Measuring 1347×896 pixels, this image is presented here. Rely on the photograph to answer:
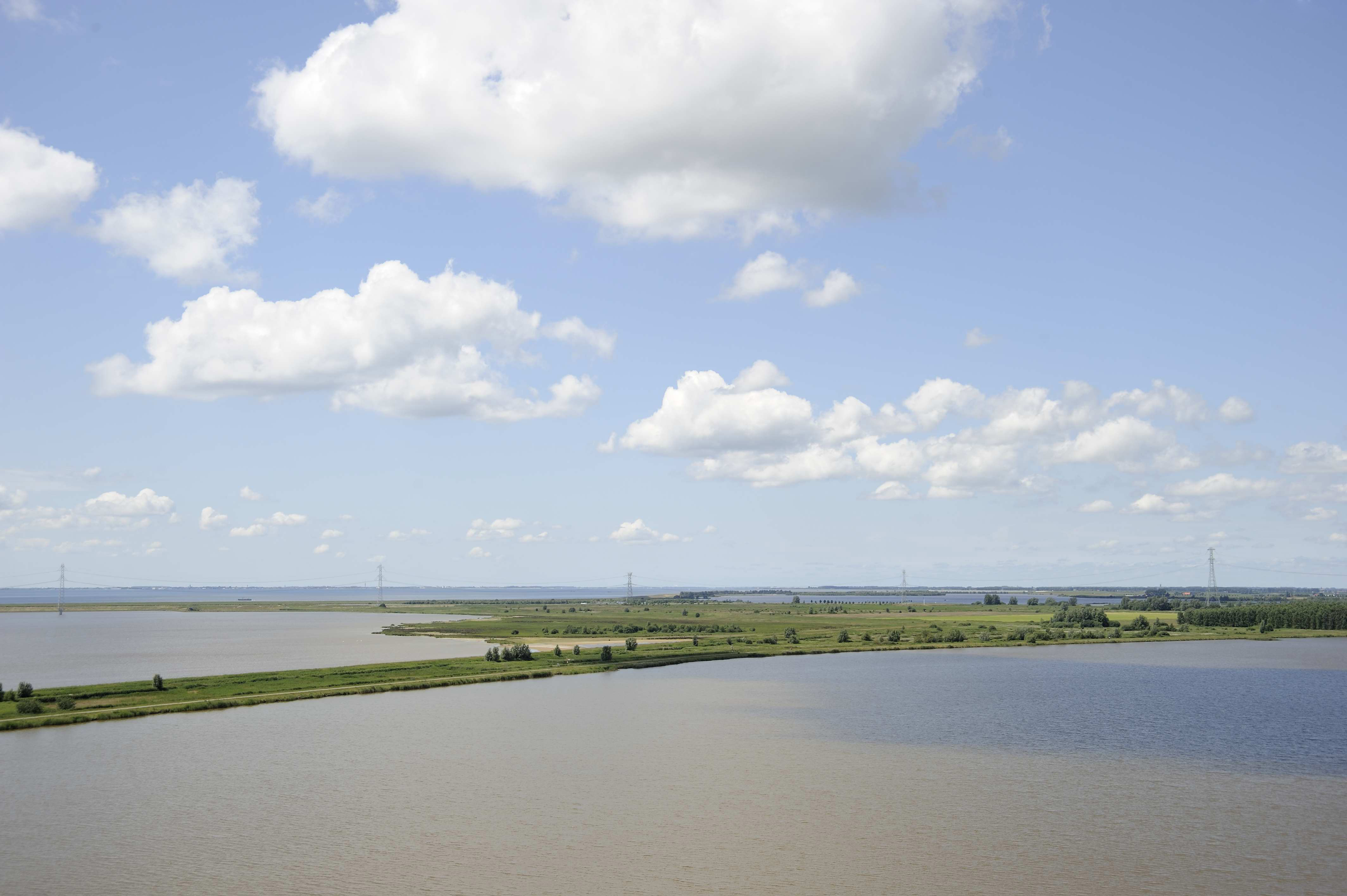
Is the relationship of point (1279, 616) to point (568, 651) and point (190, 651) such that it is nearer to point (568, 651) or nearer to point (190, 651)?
point (568, 651)

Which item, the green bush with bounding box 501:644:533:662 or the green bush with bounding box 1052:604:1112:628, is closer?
the green bush with bounding box 501:644:533:662

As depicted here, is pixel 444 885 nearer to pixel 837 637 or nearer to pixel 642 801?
pixel 642 801

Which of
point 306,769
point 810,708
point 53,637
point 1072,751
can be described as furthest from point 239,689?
point 53,637

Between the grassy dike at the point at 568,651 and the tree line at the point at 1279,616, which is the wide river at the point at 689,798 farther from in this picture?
the tree line at the point at 1279,616

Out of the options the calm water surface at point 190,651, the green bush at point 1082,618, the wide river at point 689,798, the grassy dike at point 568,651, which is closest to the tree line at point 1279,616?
the grassy dike at point 568,651

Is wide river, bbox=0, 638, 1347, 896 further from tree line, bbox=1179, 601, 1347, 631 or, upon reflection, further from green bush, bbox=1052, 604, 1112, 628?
tree line, bbox=1179, 601, 1347, 631

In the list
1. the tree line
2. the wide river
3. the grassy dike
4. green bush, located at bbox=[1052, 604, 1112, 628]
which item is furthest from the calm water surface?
the tree line
